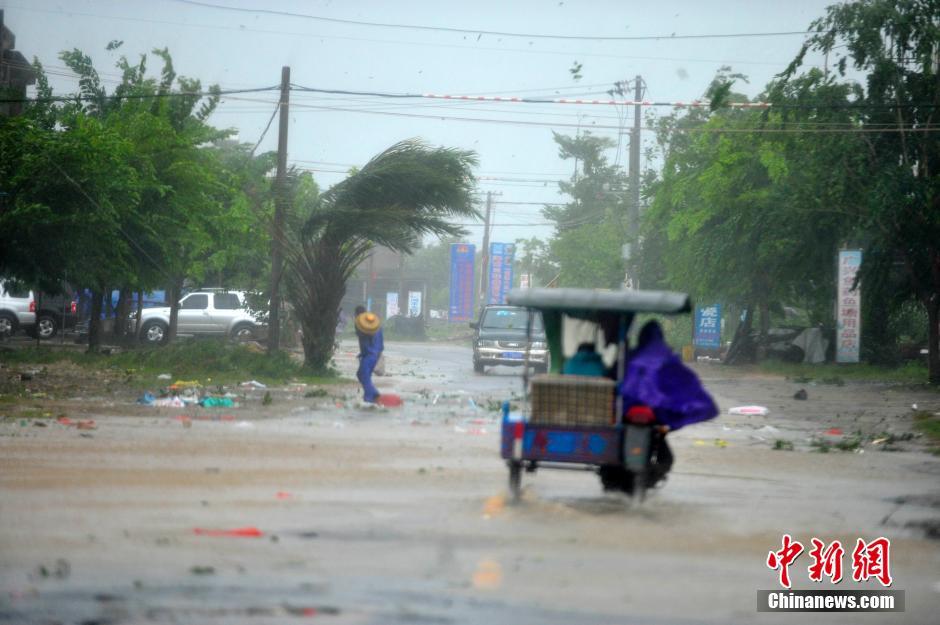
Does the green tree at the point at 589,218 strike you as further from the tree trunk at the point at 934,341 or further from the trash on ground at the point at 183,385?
the trash on ground at the point at 183,385

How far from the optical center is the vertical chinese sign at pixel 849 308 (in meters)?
37.7

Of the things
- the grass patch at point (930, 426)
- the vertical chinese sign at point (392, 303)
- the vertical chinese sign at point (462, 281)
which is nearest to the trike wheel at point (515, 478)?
the grass patch at point (930, 426)

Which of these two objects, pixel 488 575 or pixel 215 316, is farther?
pixel 215 316

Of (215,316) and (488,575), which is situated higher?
(215,316)

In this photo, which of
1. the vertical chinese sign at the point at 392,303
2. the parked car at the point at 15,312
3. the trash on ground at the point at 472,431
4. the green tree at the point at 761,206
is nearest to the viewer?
the trash on ground at the point at 472,431

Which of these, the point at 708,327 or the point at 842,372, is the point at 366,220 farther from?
the point at 708,327

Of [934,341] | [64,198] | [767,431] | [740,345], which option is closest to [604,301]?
[767,431]

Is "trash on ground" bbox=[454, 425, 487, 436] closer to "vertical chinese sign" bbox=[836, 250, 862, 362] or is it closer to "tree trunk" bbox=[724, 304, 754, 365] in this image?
"vertical chinese sign" bbox=[836, 250, 862, 362]

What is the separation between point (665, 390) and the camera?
36.7ft

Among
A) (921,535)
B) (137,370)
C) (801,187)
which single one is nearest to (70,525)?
(921,535)

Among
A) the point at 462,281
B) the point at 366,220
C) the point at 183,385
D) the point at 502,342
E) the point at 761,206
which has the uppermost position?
the point at 761,206

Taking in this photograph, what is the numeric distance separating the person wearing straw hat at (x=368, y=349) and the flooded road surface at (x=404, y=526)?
403cm

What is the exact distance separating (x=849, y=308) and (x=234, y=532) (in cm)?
3252

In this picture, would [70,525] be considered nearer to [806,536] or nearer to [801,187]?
[806,536]
